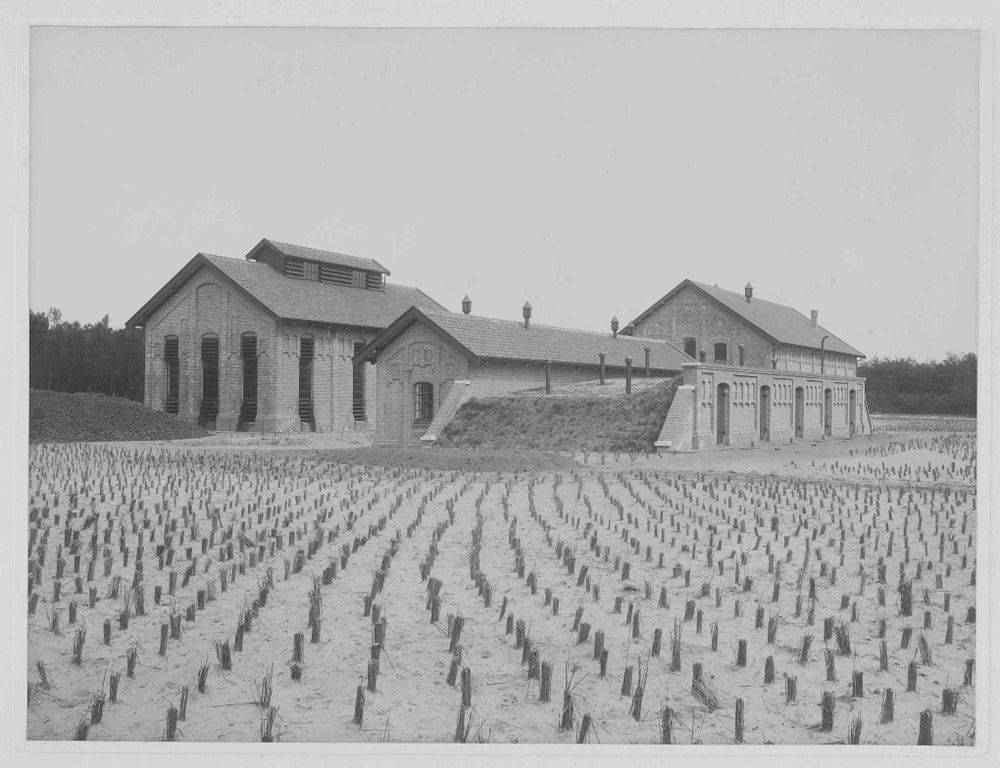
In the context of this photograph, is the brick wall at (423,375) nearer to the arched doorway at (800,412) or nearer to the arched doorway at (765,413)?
the arched doorway at (765,413)

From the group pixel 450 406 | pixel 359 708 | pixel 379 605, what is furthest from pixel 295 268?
pixel 359 708

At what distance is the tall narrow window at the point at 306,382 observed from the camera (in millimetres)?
25344

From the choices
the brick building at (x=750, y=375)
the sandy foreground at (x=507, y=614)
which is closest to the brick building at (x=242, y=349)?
the brick building at (x=750, y=375)

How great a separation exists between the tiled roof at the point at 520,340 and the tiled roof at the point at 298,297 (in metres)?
3.57

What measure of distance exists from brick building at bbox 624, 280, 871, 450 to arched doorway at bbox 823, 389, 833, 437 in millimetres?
25

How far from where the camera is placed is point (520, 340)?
2005 centimetres

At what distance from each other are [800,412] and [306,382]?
47.9 ft

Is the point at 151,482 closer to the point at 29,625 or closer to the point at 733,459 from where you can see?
the point at 29,625

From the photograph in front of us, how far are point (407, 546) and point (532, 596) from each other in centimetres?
151

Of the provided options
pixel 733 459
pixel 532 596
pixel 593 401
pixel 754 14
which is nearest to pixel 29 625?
pixel 532 596

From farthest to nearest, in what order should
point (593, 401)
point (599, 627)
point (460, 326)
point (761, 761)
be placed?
1. point (460, 326)
2. point (593, 401)
3. point (599, 627)
4. point (761, 761)

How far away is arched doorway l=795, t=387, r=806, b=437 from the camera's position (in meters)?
19.2

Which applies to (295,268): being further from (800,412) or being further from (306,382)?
(800,412)

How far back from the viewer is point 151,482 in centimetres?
939
